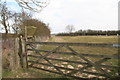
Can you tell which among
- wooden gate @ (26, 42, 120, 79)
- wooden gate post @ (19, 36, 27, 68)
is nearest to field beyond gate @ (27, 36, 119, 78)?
wooden gate @ (26, 42, 120, 79)

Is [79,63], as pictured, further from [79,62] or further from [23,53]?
[23,53]

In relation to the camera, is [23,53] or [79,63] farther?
[23,53]

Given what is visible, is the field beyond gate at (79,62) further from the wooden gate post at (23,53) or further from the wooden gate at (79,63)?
the wooden gate post at (23,53)

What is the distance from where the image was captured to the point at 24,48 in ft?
22.1

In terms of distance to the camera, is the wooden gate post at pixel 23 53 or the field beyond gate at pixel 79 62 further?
the wooden gate post at pixel 23 53

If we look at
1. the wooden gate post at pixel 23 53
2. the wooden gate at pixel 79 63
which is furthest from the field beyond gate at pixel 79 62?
the wooden gate post at pixel 23 53

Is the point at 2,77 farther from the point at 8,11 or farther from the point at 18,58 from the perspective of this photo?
the point at 8,11

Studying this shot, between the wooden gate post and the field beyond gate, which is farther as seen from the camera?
the wooden gate post

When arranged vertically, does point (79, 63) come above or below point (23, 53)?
below

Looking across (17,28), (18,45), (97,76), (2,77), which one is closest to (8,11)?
(17,28)

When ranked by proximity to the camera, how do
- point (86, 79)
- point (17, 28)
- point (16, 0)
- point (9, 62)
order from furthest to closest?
point (17, 28)
point (16, 0)
point (9, 62)
point (86, 79)

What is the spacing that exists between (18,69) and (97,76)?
3.23m

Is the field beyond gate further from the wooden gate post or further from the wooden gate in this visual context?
the wooden gate post

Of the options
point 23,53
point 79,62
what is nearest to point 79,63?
point 79,62
